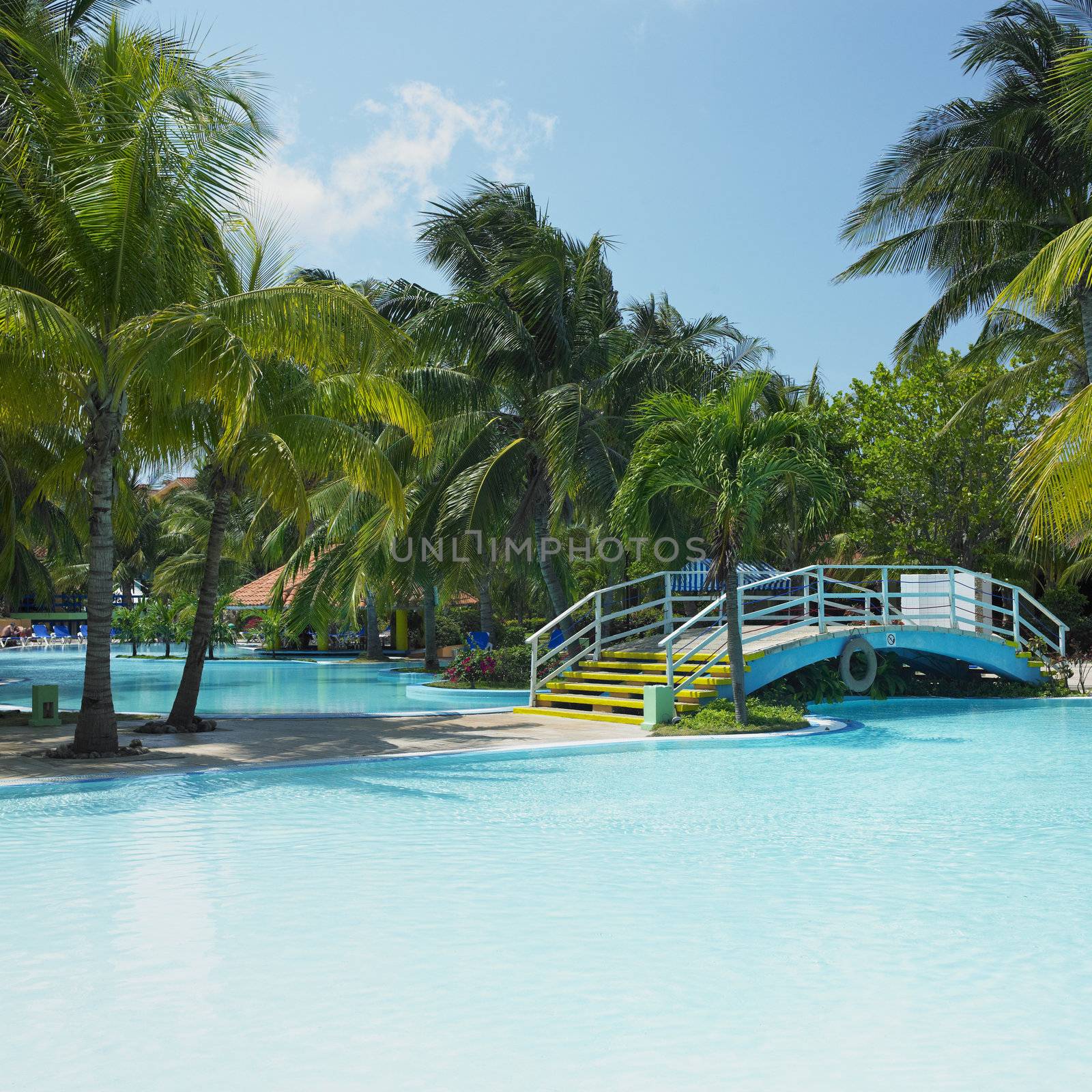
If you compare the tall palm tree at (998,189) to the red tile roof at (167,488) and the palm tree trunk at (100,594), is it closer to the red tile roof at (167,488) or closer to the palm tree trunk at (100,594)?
the palm tree trunk at (100,594)

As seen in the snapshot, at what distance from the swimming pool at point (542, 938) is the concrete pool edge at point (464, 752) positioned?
0.59ft

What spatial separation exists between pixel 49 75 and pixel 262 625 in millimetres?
29537

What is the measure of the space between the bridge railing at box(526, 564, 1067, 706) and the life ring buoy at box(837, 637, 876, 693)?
1.09 ft

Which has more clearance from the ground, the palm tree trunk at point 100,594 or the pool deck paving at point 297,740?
the palm tree trunk at point 100,594

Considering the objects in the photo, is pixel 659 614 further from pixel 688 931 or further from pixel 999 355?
pixel 688 931

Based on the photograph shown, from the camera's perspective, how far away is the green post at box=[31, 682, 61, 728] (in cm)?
1405

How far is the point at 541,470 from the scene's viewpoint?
1891 centimetres

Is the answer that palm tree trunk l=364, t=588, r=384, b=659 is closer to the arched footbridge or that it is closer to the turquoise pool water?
the turquoise pool water

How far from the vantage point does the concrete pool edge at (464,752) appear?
945 cm

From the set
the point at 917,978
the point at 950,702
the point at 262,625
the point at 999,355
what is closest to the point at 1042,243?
the point at 999,355

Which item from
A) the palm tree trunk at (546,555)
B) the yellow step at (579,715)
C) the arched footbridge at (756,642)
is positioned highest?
the palm tree trunk at (546,555)

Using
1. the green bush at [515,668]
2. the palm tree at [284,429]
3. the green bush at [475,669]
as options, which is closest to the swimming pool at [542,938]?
the palm tree at [284,429]

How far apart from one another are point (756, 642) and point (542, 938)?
478 inches

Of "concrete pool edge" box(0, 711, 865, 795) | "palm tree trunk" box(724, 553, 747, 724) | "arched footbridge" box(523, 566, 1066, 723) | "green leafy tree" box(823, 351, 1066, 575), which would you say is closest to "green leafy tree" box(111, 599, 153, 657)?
"arched footbridge" box(523, 566, 1066, 723)
